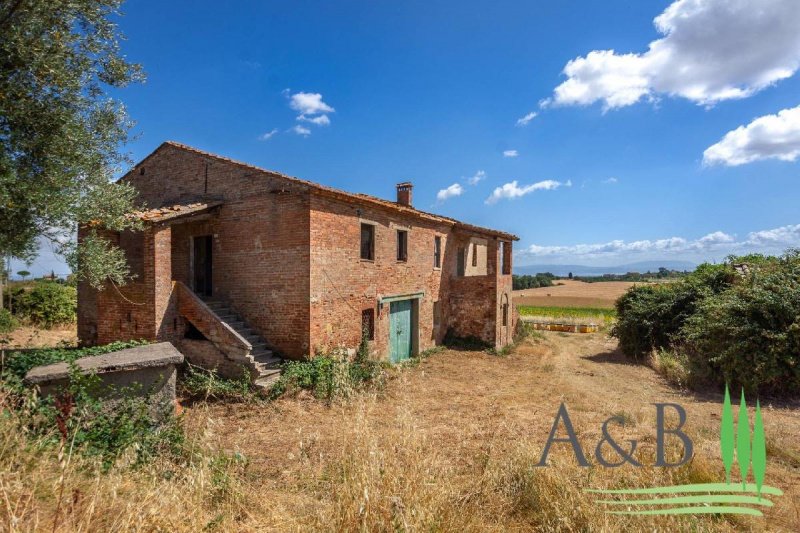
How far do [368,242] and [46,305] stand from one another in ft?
53.4

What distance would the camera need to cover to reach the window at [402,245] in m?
15.7

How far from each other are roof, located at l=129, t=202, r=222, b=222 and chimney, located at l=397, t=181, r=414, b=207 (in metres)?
10.4

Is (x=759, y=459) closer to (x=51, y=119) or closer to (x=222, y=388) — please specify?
(x=222, y=388)

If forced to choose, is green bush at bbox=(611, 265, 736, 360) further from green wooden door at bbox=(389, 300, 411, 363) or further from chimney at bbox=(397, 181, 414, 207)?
chimney at bbox=(397, 181, 414, 207)

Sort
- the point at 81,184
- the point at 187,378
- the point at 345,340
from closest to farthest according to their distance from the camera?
1. the point at 81,184
2. the point at 187,378
3. the point at 345,340

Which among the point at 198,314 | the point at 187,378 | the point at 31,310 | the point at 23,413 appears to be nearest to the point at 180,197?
the point at 198,314

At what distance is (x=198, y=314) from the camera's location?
35.2 feet

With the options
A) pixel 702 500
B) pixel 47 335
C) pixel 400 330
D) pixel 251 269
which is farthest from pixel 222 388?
pixel 47 335

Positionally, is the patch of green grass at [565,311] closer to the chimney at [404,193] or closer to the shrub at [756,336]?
the chimney at [404,193]

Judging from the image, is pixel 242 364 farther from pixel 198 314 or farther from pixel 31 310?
pixel 31 310

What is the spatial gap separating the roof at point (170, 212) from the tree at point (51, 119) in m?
1.93

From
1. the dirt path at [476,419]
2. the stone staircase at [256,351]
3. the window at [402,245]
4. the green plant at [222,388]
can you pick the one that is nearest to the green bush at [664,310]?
the dirt path at [476,419]

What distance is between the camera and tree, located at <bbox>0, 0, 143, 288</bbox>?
6285mm

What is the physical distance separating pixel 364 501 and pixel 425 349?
13.9m
